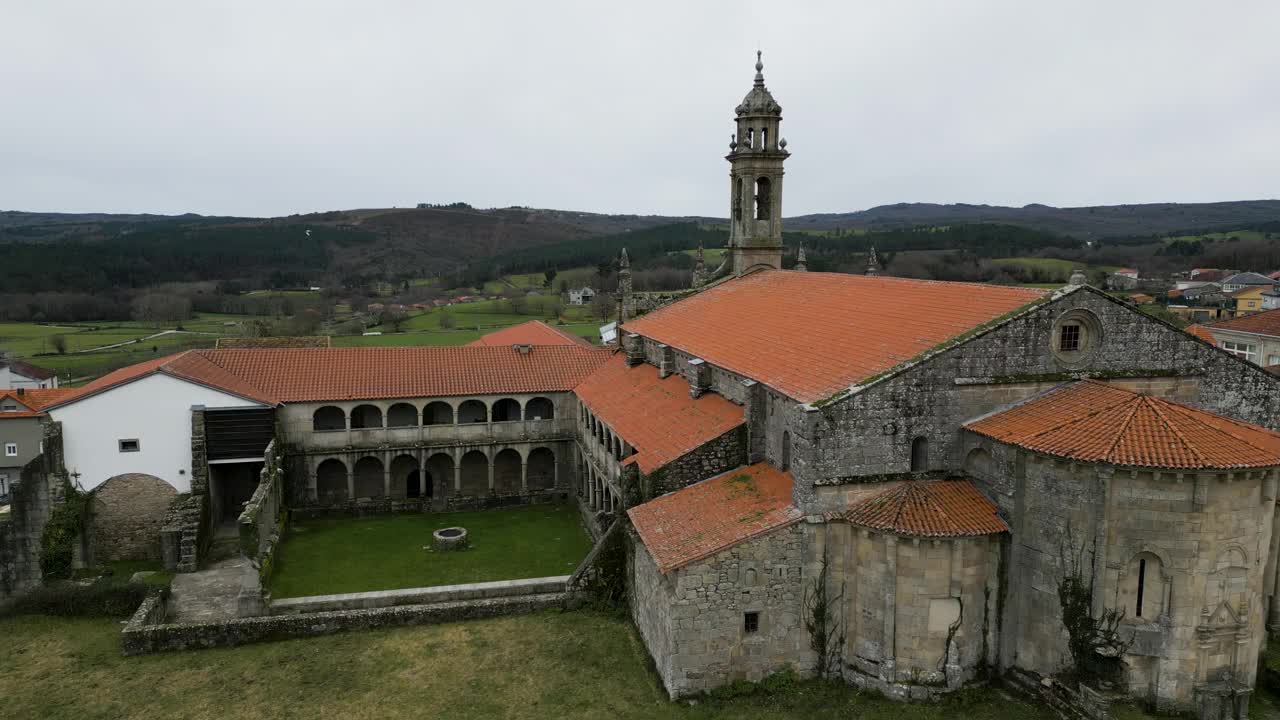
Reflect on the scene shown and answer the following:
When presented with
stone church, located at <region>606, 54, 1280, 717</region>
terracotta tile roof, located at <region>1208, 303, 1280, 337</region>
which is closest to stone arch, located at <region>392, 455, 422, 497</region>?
stone church, located at <region>606, 54, 1280, 717</region>

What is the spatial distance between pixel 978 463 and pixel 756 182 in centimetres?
1888

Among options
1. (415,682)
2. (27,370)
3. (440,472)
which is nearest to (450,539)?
(440,472)

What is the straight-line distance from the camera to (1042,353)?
18.3 meters

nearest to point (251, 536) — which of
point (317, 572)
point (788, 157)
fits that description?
point (317, 572)

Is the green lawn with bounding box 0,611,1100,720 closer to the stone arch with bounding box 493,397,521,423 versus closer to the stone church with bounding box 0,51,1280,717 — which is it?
the stone church with bounding box 0,51,1280,717

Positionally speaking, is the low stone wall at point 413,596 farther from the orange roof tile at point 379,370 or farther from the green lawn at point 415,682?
the orange roof tile at point 379,370

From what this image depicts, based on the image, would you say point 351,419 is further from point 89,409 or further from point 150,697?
point 150,697

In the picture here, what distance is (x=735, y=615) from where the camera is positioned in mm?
17750

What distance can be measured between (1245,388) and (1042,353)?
19.1ft

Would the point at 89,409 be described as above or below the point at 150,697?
above

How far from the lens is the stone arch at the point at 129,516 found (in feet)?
89.5

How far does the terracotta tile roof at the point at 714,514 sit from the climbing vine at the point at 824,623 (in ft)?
5.25

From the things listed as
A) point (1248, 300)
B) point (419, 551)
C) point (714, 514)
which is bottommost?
point (419, 551)

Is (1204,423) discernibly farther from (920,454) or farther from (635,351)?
(635,351)
